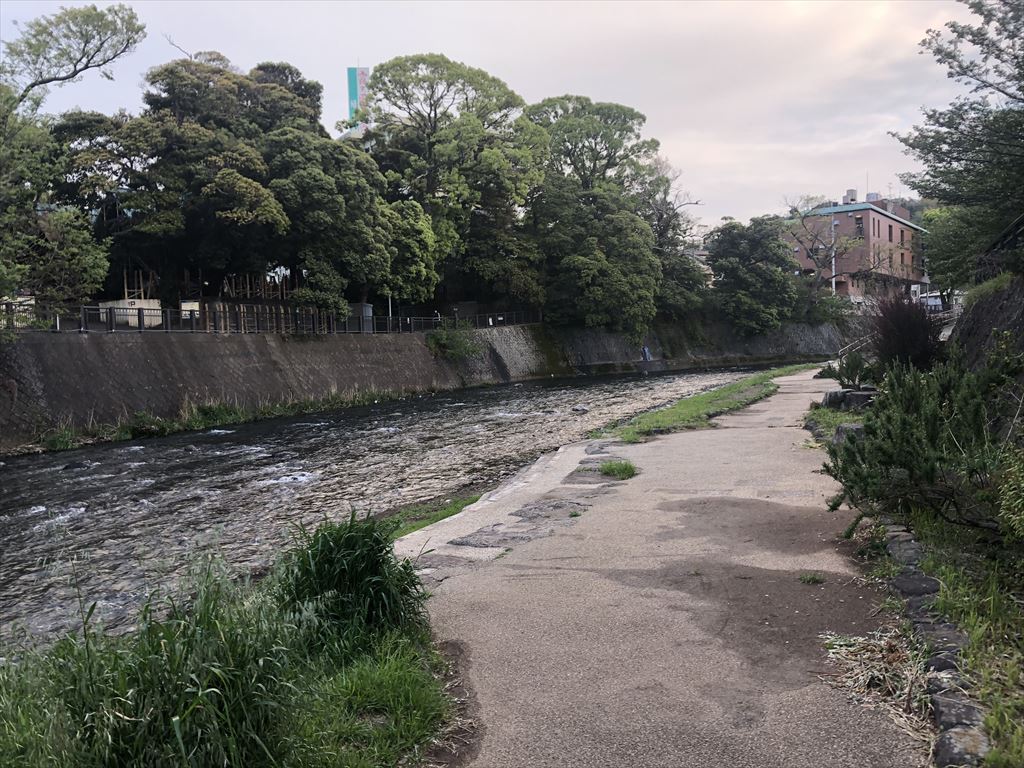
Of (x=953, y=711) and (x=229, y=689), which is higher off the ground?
(x=229, y=689)

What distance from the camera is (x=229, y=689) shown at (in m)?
3.02

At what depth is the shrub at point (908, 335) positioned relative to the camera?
47.8 feet

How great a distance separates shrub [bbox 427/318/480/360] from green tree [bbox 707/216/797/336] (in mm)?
25294

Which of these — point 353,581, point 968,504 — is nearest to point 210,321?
point 353,581

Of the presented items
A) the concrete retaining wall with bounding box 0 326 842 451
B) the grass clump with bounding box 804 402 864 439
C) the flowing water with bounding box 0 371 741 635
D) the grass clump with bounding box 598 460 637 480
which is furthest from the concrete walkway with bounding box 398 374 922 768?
the concrete retaining wall with bounding box 0 326 842 451

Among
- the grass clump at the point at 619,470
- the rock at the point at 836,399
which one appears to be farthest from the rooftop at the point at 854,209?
the grass clump at the point at 619,470

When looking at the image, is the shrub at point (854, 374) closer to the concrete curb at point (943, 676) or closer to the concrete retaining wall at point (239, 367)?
the concrete curb at point (943, 676)

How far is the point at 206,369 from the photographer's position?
26.4m

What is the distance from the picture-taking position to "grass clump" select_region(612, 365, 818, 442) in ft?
51.7

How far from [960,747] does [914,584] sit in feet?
6.58

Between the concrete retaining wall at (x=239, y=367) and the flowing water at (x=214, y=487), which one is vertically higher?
the concrete retaining wall at (x=239, y=367)

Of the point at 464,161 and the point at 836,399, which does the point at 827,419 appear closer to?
the point at 836,399

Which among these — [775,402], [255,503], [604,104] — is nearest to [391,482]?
[255,503]

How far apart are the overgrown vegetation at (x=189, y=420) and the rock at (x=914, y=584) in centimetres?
2100
